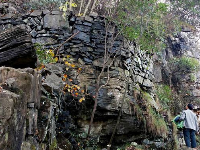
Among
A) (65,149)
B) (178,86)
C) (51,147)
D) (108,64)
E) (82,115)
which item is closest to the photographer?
(51,147)

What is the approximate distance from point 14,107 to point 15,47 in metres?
1.25

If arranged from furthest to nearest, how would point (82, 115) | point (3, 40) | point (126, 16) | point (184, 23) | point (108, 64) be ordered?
point (184, 23)
point (126, 16)
point (108, 64)
point (82, 115)
point (3, 40)

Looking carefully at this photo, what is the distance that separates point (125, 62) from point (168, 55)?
7.09m

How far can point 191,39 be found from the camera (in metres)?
15.8

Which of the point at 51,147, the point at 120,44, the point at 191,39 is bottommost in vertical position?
the point at 51,147

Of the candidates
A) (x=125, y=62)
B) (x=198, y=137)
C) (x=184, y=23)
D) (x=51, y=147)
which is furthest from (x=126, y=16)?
(x=184, y=23)

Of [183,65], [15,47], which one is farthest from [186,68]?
[15,47]

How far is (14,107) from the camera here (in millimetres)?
1826

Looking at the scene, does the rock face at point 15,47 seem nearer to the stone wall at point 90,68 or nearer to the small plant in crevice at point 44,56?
the stone wall at point 90,68

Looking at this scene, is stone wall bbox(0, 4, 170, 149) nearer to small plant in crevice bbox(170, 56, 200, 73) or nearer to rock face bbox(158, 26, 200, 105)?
rock face bbox(158, 26, 200, 105)

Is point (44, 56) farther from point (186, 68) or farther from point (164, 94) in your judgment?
point (186, 68)

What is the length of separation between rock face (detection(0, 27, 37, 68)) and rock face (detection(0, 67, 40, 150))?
17.3 inches

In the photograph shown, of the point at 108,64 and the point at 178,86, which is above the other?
the point at 108,64

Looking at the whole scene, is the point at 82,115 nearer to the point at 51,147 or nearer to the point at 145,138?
the point at 145,138
